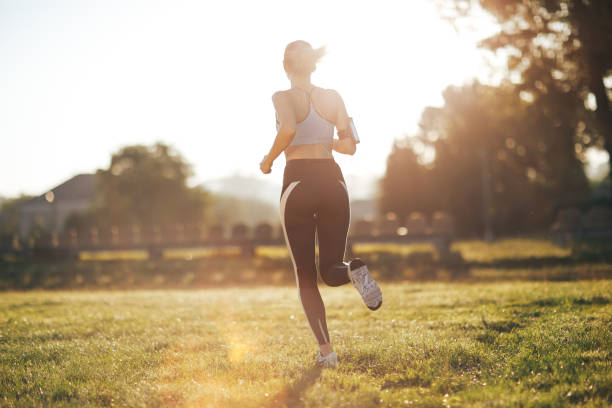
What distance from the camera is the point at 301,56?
4.78m

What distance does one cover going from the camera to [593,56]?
18312 mm

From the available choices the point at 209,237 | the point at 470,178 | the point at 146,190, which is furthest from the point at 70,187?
the point at 146,190

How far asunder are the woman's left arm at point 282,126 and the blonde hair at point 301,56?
33cm

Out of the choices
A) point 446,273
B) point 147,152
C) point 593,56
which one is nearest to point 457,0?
point 593,56

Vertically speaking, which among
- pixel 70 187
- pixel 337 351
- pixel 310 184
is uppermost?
pixel 70 187

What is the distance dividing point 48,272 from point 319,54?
25545 mm

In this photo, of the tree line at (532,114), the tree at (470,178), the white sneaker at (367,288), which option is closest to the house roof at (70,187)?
the white sneaker at (367,288)

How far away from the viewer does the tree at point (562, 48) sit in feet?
54.0

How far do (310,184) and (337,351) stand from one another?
5.59 ft

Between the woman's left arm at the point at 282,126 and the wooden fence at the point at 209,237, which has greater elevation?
the woman's left arm at the point at 282,126

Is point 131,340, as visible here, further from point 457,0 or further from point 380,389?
point 457,0

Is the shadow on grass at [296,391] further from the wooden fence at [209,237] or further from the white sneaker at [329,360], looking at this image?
the wooden fence at [209,237]

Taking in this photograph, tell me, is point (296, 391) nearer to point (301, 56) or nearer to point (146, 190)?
point (301, 56)

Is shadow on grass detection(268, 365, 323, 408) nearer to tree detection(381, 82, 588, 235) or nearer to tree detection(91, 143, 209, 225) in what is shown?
tree detection(381, 82, 588, 235)
